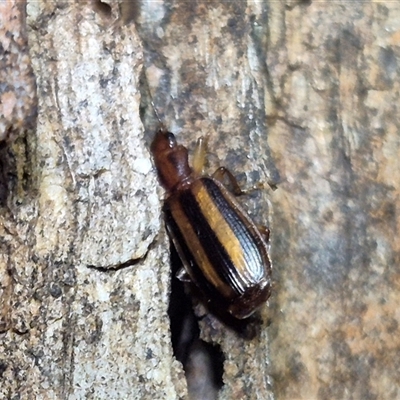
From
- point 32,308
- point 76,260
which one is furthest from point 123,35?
point 32,308

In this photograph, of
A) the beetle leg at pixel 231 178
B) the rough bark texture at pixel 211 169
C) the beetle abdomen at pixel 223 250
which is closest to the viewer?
the rough bark texture at pixel 211 169

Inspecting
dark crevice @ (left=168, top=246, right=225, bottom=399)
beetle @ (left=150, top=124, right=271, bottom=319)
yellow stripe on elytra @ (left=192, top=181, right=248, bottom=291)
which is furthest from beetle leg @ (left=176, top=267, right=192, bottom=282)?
yellow stripe on elytra @ (left=192, top=181, right=248, bottom=291)

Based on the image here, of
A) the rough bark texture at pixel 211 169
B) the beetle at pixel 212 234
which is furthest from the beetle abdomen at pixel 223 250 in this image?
the rough bark texture at pixel 211 169

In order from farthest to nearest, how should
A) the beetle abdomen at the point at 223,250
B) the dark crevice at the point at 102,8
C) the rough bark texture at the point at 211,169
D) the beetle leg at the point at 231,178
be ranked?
the beetle leg at the point at 231,178, the beetle abdomen at the point at 223,250, the dark crevice at the point at 102,8, the rough bark texture at the point at 211,169

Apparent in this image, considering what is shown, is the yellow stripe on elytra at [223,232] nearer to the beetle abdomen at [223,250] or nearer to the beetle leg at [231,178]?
the beetle abdomen at [223,250]

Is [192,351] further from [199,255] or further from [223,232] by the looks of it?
[223,232]

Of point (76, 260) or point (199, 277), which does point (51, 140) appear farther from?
point (199, 277)

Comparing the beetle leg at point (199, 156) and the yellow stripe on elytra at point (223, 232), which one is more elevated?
the beetle leg at point (199, 156)

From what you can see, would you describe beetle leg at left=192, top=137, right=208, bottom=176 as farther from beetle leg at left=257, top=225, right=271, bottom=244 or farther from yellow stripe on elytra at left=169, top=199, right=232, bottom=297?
beetle leg at left=257, top=225, right=271, bottom=244

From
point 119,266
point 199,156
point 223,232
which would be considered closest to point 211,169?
point 199,156
